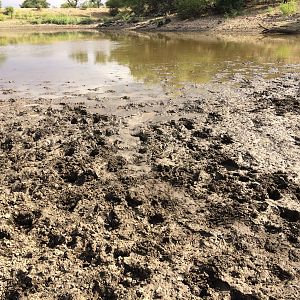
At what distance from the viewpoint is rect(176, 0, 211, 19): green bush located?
1650 inches

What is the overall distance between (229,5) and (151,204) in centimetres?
3949

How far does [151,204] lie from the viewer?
4820mm

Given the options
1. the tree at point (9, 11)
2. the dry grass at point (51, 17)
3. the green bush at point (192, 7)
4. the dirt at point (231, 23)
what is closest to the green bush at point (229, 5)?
the dirt at point (231, 23)

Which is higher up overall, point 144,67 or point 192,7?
point 192,7

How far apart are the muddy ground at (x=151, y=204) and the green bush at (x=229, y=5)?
34243 millimetres

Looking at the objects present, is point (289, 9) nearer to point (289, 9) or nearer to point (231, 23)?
point (289, 9)

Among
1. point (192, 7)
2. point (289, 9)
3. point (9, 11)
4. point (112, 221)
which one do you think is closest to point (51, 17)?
point (9, 11)

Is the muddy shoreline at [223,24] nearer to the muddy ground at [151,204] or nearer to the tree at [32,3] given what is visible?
the muddy ground at [151,204]

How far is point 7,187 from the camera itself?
17.4 feet

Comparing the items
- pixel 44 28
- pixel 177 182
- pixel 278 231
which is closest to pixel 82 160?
pixel 177 182

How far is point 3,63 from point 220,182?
14974 millimetres

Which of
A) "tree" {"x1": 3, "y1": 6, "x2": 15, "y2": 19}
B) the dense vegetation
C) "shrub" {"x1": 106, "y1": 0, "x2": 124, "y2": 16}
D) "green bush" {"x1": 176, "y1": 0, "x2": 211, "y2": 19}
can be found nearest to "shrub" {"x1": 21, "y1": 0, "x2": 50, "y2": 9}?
"tree" {"x1": 3, "y1": 6, "x2": 15, "y2": 19}

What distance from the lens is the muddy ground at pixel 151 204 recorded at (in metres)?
3.54

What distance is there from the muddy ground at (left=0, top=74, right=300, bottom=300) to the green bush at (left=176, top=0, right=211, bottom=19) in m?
36.6
